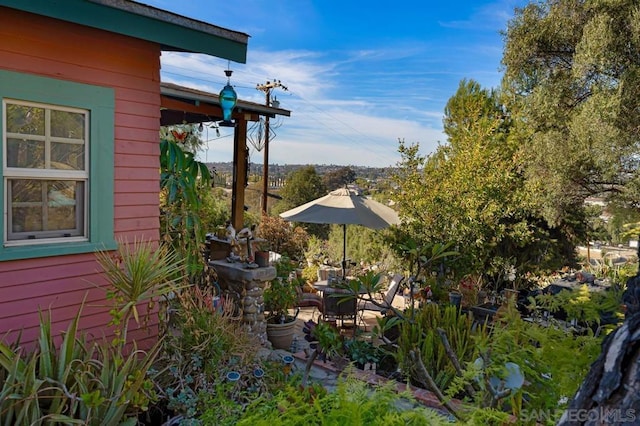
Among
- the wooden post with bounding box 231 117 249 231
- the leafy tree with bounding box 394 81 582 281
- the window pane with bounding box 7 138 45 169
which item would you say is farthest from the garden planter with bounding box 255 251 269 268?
the leafy tree with bounding box 394 81 582 281

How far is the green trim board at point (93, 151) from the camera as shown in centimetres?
308

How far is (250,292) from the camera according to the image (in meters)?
5.09

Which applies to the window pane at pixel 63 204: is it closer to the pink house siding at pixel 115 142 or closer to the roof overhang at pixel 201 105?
the pink house siding at pixel 115 142

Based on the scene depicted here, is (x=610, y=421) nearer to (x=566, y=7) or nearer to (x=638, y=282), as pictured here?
(x=638, y=282)

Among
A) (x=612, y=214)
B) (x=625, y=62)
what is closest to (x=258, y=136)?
(x=625, y=62)

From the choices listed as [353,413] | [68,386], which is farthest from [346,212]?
[353,413]

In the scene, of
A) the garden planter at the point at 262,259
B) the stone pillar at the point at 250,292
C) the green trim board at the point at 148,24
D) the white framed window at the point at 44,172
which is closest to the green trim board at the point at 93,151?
the white framed window at the point at 44,172

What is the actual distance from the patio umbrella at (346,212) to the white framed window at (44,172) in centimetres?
392

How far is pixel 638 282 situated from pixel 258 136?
10.3 m

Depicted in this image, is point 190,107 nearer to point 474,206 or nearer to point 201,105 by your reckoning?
point 201,105

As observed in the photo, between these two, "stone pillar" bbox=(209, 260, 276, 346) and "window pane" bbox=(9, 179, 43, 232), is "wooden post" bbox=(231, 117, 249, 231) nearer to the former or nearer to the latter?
"stone pillar" bbox=(209, 260, 276, 346)

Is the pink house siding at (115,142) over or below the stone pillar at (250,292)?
over

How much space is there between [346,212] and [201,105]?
8.96 ft

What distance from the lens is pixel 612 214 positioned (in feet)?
32.6
